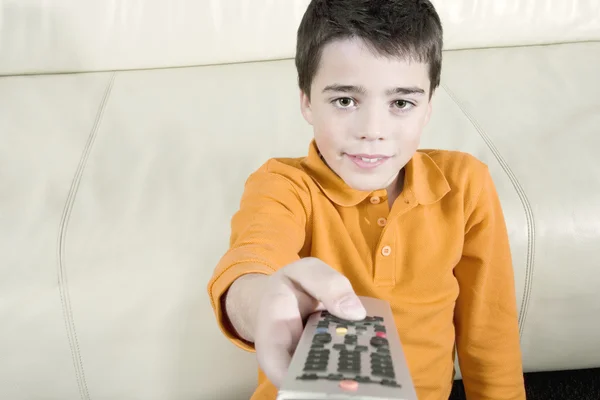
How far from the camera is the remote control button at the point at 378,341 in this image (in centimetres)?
36

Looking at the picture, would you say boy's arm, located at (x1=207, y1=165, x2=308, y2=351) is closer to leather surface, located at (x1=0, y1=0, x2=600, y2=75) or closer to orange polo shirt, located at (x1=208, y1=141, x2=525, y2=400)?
orange polo shirt, located at (x1=208, y1=141, x2=525, y2=400)

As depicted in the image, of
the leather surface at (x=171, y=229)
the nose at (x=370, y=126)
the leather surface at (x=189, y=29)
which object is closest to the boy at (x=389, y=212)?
the nose at (x=370, y=126)

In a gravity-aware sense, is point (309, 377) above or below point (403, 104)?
below

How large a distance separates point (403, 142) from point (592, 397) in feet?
1.84

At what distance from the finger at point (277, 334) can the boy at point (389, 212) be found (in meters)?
0.05

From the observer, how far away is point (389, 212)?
1.89ft

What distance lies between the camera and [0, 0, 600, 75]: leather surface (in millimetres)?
1070

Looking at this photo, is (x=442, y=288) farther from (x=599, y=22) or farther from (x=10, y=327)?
(x=599, y=22)

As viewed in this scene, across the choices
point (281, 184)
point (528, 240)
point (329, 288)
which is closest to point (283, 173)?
point (281, 184)

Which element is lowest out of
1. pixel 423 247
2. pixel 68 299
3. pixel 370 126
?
pixel 68 299

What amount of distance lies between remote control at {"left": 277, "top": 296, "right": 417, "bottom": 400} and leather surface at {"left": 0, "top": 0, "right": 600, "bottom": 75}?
0.80 meters

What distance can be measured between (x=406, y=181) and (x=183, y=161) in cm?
36

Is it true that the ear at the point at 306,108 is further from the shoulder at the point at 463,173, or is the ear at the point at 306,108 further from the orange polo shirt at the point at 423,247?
the shoulder at the point at 463,173

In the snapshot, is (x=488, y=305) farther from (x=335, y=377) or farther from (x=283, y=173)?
(x=335, y=377)
